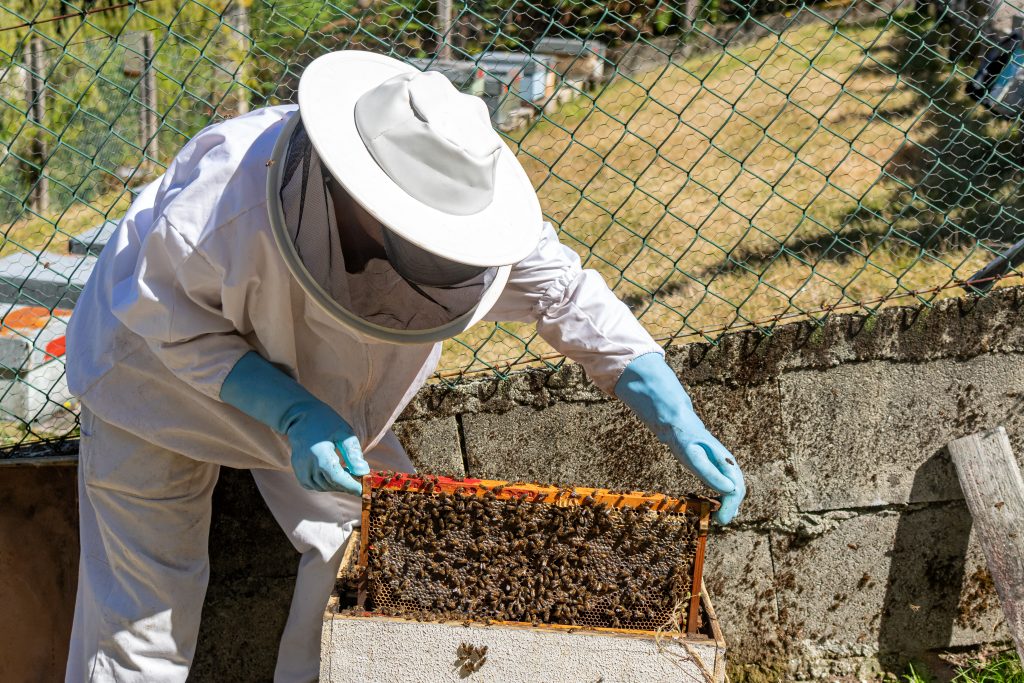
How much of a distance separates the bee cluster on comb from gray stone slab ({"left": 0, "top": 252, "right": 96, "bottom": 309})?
5.49 ft

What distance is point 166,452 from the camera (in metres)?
2.69

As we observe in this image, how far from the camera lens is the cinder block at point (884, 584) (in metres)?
3.40

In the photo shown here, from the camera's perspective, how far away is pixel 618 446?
3326 mm

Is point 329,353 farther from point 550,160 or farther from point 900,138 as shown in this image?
point 900,138

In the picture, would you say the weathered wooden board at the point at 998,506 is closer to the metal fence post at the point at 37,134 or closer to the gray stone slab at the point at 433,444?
the gray stone slab at the point at 433,444

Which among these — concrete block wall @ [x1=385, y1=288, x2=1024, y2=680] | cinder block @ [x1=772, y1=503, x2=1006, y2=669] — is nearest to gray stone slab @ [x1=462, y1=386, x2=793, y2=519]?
concrete block wall @ [x1=385, y1=288, x2=1024, y2=680]

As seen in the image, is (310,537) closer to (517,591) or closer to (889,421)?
(517,591)

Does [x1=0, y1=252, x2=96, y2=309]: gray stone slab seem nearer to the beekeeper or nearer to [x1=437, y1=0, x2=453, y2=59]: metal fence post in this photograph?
the beekeeper

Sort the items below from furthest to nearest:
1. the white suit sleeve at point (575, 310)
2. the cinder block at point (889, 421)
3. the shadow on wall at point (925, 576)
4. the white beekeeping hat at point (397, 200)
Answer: the shadow on wall at point (925, 576) < the cinder block at point (889, 421) < the white suit sleeve at point (575, 310) < the white beekeeping hat at point (397, 200)

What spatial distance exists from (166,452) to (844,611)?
2478mm

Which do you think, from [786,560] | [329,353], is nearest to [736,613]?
[786,560]

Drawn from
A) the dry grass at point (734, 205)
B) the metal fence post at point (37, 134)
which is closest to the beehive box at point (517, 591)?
the dry grass at point (734, 205)

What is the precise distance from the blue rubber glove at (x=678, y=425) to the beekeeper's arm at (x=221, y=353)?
0.82 metres

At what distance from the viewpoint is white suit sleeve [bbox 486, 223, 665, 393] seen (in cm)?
267
